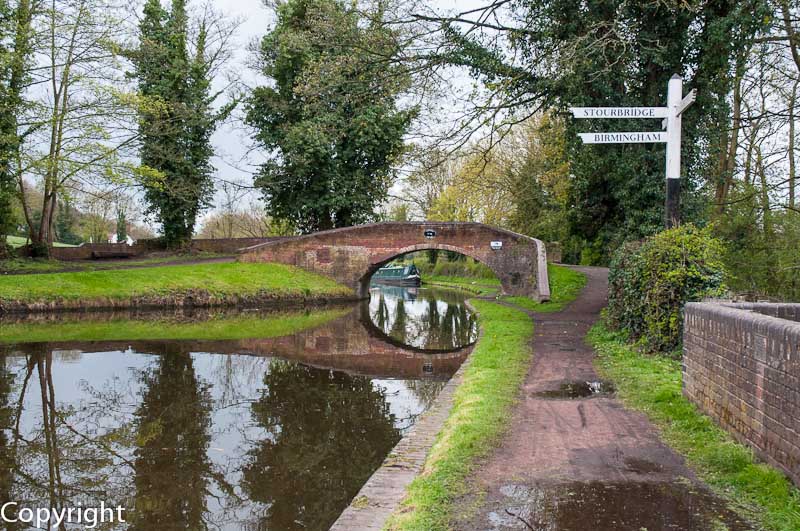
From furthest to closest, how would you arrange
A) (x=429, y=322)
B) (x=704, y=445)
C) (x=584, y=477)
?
(x=429, y=322) < (x=704, y=445) < (x=584, y=477)

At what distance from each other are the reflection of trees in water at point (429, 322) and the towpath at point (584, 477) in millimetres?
8174

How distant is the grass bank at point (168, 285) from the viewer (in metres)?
19.0

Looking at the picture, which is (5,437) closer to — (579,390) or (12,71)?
(579,390)

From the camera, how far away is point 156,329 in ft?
52.0

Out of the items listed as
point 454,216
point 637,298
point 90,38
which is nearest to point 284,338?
point 637,298

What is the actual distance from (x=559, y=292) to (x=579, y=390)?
14.0 metres

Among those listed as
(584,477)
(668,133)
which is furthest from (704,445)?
(668,133)

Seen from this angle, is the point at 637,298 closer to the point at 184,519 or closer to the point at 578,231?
the point at 184,519

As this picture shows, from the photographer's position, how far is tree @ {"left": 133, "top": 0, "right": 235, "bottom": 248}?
95.5 ft

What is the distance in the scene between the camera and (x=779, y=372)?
4.22 meters

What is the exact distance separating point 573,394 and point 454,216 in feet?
101

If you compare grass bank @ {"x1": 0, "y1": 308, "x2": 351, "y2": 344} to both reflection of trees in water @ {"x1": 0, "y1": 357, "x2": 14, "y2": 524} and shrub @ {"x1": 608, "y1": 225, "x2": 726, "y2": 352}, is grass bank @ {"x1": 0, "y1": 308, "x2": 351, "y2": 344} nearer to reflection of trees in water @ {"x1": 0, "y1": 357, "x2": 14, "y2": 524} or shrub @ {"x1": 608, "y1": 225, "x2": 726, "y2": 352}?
reflection of trees in water @ {"x1": 0, "y1": 357, "x2": 14, "y2": 524}

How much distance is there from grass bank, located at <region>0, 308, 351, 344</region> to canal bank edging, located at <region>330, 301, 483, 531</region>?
9319mm

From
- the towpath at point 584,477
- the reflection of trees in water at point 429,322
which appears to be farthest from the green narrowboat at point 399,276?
the towpath at point 584,477
